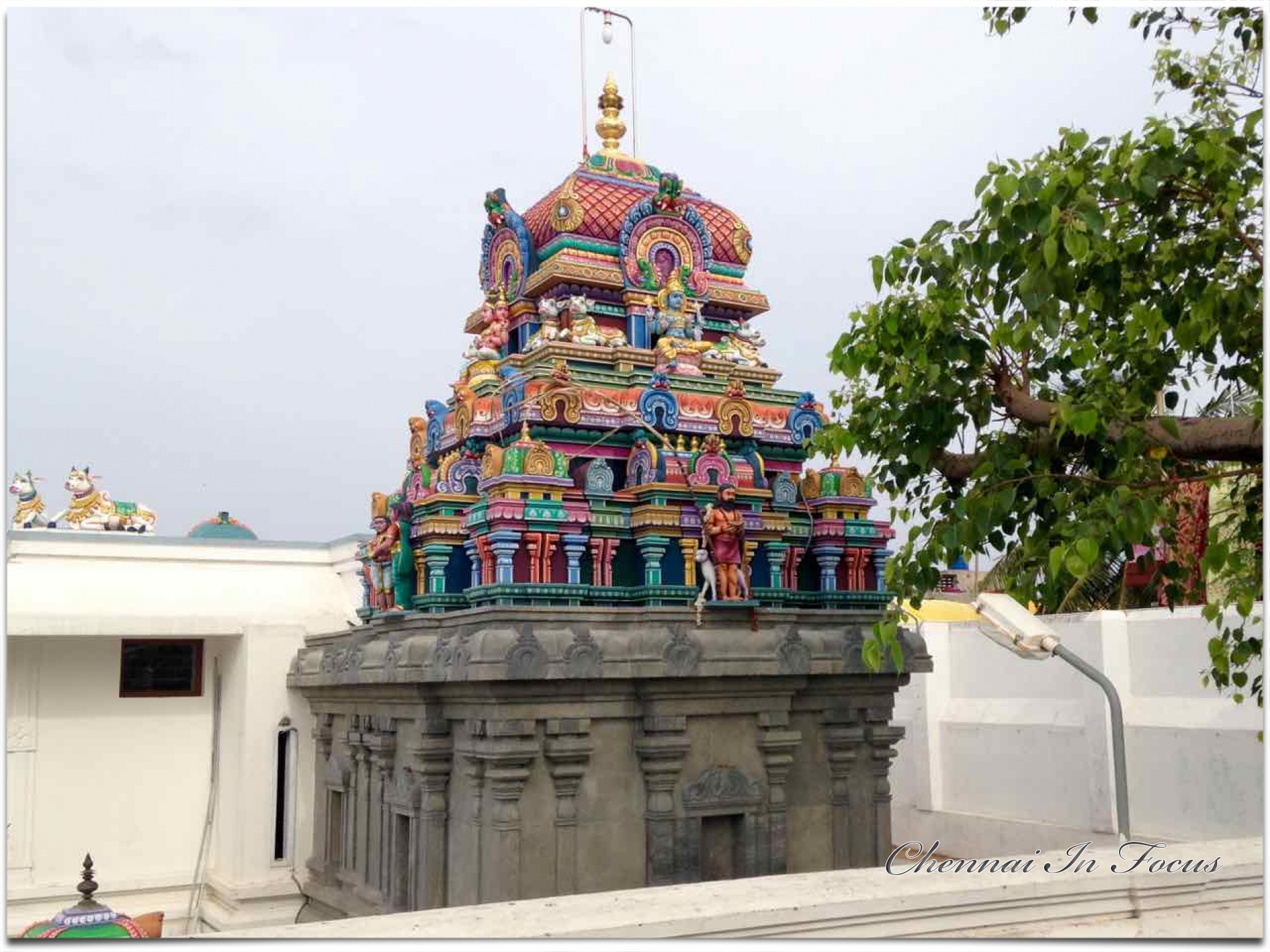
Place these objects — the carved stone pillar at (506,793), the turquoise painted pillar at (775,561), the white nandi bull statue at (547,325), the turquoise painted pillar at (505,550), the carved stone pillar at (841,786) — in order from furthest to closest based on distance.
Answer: the white nandi bull statue at (547,325) < the turquoise painted pillar at (775,561) < the carved stone pillar at (841,786) < the turquoise painted pillar at (505,550) < the carved stone pillar at (506,793)

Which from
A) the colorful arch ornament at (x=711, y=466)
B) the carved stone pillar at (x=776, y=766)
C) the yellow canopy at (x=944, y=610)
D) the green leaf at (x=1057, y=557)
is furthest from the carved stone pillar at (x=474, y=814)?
the yellow canopy at (x=944, y=610)

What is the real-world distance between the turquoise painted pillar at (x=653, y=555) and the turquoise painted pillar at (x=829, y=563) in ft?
6.71

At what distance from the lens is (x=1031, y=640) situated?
320 inches

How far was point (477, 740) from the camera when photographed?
36.5ft

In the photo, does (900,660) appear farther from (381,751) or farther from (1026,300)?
(381,751)

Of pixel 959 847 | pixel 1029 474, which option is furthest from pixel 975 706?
pixel 1029 474

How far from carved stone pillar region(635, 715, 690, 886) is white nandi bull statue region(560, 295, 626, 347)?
14.0 ft

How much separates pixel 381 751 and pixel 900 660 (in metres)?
6.46

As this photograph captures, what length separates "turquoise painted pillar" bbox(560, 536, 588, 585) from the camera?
1191 cm

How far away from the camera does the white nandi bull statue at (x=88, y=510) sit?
21.1 m

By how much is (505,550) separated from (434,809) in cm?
258

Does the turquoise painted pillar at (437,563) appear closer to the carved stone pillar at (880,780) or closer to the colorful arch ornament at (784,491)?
the colorful arch ornament at (784,491)

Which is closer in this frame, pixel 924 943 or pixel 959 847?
pixel 924 943

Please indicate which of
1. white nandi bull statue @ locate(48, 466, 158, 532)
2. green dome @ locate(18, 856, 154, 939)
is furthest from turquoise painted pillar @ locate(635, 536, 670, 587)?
white nandi bull statue @ locate(48, 466, 158, 532)
